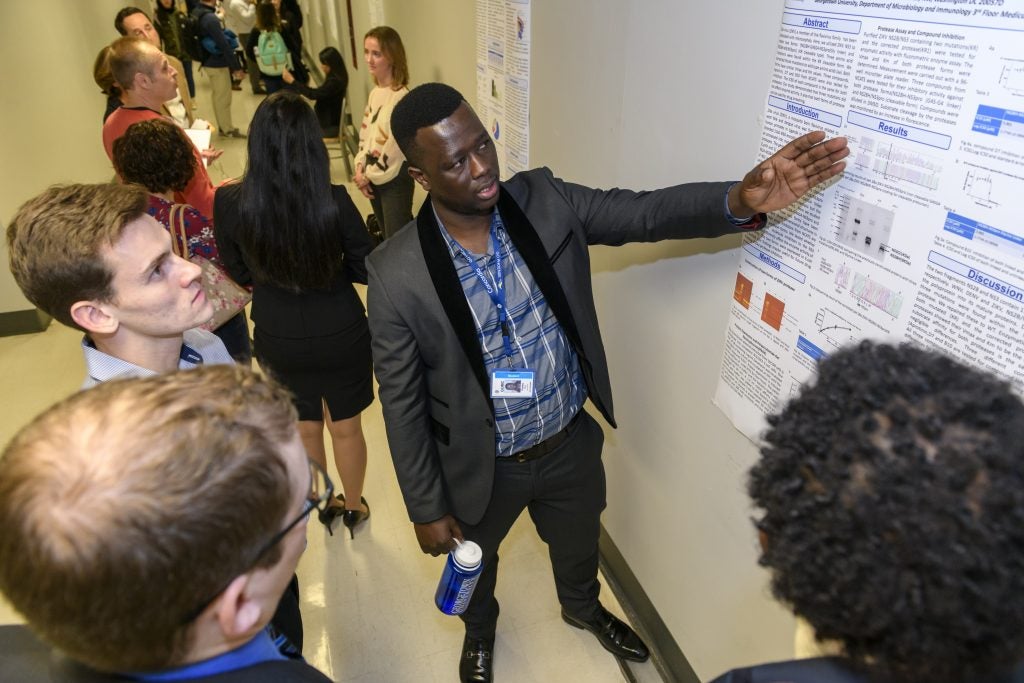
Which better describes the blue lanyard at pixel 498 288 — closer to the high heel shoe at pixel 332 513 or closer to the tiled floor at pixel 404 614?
the tiled floor at pixel 404 614

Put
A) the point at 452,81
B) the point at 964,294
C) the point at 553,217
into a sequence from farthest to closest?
the point at 452,81, the point at 553,217, the point at 964,294

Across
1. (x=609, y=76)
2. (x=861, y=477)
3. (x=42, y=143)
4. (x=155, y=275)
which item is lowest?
(x=42, y=143)

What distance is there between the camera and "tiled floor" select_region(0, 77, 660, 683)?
2158 millimetres

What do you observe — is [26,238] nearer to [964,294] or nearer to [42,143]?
[964,294]

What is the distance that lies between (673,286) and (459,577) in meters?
0.99

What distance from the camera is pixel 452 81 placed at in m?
3.62

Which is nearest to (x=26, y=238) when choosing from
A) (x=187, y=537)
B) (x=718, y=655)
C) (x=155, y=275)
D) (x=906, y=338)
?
(x=155, y=275)

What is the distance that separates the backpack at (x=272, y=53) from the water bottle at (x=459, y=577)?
7.13 metres

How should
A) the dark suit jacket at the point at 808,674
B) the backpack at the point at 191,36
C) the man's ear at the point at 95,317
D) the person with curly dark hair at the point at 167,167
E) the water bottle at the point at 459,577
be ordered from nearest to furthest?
1. the dark suit jacket at the point at 808,674
2. the man's ear at the point at 95,317
3. the water bottle at the point at 459,577
4. the person with curly dark hair at the point at 167,167
5. the backpack at the point at 191,36

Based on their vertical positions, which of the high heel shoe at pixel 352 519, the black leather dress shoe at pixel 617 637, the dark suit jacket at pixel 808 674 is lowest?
the high heel shoe at pixel 352 519

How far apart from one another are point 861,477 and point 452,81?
352 cm

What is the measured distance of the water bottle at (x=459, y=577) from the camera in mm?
1639

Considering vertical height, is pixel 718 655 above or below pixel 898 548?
below

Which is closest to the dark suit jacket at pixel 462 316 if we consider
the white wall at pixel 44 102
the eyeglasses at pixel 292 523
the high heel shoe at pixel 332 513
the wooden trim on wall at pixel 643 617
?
the eyeglasses at pixel 292 523
